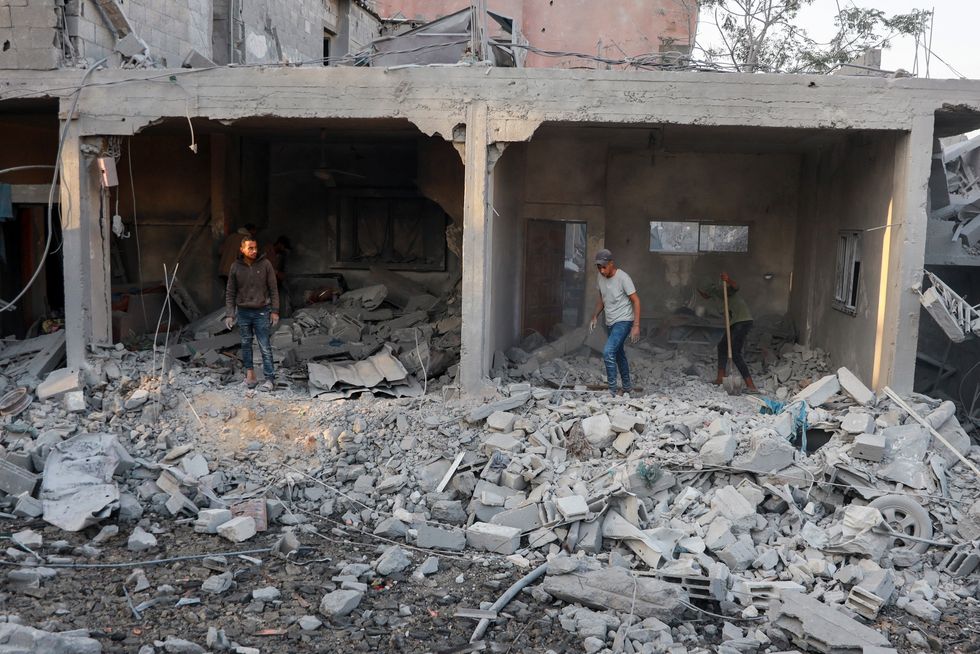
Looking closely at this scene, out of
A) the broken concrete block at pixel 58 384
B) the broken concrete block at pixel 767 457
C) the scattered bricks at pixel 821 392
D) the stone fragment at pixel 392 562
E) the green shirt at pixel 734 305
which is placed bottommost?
the stone fragment at pixel 392 562

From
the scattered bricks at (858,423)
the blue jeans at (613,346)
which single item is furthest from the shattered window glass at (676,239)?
the scattered bricks at (858,423)

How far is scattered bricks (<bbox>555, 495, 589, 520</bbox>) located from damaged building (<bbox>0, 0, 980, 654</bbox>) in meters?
0.03

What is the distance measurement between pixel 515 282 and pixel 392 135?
3.00 m

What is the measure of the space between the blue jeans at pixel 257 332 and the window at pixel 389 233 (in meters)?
4.97

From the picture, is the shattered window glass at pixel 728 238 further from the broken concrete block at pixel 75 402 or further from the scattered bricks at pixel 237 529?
the broken concrete block at pixel 75 402

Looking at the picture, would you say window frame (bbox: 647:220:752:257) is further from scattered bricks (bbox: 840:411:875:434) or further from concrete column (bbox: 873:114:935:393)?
scattered bricks (bbox: 840:411:875:434)

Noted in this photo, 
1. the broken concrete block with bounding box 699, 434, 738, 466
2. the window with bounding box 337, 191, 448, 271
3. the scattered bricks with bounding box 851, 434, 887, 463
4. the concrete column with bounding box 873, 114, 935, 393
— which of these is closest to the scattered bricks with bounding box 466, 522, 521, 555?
the broken concrete block with bounding box 699, 434, 738, 466

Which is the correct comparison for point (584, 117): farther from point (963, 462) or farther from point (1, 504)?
point (1, 504)

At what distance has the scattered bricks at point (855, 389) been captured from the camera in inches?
352

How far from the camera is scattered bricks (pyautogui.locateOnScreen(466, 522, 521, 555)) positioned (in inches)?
283

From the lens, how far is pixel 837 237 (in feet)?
37.4

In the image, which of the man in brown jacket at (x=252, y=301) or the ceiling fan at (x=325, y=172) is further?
the ceiling fan at (x=325, y=172)

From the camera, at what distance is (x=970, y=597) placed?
6.59m

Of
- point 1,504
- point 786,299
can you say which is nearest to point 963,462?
point 786,299
